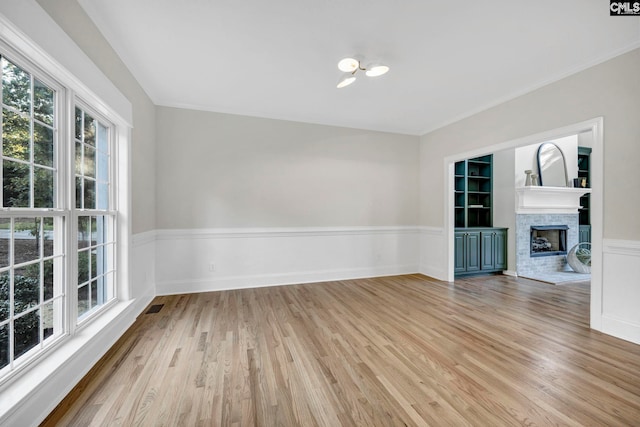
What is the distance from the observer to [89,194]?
2258mm

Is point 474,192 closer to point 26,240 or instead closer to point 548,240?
point 548,240

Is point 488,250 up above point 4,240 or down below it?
below

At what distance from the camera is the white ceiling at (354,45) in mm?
1998

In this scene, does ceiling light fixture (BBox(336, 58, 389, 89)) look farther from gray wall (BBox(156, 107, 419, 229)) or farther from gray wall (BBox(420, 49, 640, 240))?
gray wall (BBox(420, 49, 640, 240))

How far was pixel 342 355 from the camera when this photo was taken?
7.10 feet

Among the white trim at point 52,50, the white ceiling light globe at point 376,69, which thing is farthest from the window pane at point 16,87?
the white ceiling light globe at point 376,69

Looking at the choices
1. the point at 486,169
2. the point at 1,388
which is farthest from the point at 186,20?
the point at 486,169

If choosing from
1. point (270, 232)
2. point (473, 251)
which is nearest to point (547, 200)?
point (473, 251)

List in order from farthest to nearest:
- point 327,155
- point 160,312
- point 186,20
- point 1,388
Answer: point 327,155 → point 160,312 → point 186,20 → point 1,388

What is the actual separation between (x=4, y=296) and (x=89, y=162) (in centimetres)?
127

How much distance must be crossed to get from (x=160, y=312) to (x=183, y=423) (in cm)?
194

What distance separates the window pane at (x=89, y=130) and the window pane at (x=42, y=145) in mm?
504

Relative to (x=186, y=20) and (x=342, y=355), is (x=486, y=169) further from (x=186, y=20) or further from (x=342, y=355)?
(x=186, y=20)

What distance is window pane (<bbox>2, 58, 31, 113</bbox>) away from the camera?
1.38 metres
